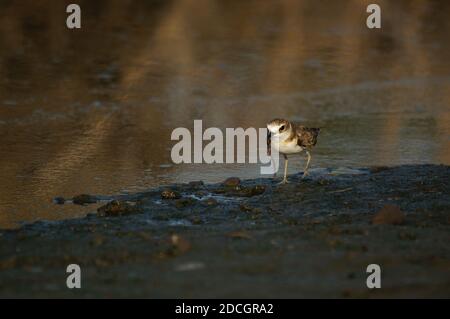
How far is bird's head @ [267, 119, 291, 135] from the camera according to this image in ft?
30.2

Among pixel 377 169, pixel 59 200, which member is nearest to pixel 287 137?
pixel 377 169

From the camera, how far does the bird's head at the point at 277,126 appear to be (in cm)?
921

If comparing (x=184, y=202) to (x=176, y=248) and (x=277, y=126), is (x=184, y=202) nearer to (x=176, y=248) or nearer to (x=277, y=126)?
(x=277, y=126)

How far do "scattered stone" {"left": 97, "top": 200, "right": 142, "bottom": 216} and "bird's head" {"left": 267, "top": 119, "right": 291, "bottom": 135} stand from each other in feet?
6.20

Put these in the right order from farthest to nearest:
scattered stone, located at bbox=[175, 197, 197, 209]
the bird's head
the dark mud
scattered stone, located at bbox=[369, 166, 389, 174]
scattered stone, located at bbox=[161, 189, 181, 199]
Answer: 1. scattered stone, located at bbox=[369, 166, 389, 174]
2. the bird's head
3. scattered stone, located at bbox=[161, 189, 181, 199]
4. scattered stone, located at bbox=[175, 197, 197, 209]
5. the dark mud

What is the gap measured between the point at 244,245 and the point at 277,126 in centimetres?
280

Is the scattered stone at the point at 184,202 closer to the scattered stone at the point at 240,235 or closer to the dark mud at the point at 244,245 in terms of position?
the dark mud at the point at 244,245

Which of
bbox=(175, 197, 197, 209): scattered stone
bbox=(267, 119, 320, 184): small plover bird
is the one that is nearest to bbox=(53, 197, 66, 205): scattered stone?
bbox=(175, 197, 197, 209): scattered stone

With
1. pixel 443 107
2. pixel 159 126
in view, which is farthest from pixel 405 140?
pixel 159 126

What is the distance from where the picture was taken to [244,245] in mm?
6660

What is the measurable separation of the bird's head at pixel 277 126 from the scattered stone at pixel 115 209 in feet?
6.20

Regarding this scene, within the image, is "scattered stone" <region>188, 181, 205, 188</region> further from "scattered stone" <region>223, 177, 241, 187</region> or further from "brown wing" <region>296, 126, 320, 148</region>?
"brown wing" <region>296, 126, 320, 148</region>

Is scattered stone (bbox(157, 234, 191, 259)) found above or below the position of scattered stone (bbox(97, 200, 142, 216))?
below

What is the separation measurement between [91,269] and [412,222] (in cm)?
287
